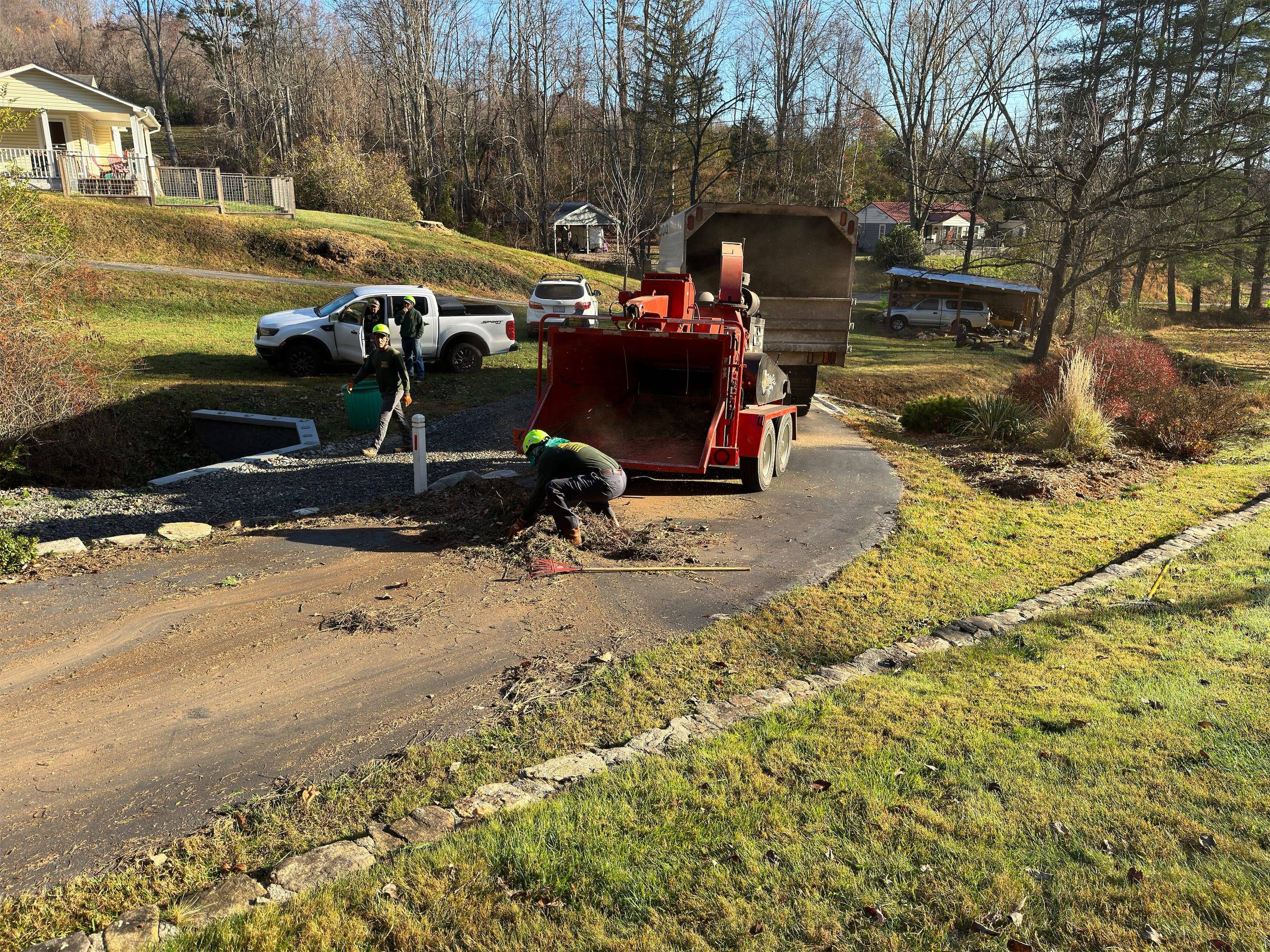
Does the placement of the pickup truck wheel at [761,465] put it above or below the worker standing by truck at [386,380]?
below

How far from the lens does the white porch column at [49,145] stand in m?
26.2

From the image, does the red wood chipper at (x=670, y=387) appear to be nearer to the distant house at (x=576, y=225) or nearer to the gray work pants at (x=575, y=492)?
the gray work pants at (x=575, y=492)

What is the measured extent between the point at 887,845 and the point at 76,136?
4238 cm

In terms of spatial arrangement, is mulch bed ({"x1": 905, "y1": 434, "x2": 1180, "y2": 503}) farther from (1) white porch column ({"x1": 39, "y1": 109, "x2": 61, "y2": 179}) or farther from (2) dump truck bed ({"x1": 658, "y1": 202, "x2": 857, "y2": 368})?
(1) white porch column ({"x1": 39, "y1": 109, "x2": 61, "y2": 179})

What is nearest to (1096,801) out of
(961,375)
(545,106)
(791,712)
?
(791,712)

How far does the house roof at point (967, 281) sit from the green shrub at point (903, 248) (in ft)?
27.4

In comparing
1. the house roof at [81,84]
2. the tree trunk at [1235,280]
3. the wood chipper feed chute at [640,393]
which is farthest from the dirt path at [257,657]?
the tree trunk at [1235,280]

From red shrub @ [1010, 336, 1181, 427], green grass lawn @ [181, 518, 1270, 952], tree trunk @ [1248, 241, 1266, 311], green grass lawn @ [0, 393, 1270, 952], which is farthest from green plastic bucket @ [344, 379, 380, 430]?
tree trunk @ [1248, 241, 1266, 311]

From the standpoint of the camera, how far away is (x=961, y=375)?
71.1 feet

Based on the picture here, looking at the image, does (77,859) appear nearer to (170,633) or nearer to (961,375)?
(170,633)

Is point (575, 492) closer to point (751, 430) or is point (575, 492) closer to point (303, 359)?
point (751, 430)

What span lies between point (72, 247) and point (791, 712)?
41.3 feet

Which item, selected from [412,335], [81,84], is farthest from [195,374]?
[81,84]

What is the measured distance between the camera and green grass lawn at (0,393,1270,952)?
3312 mm
